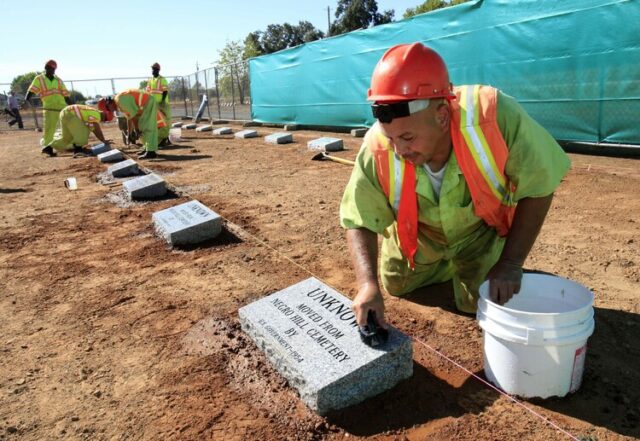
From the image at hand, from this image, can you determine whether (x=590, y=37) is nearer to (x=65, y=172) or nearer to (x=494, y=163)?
(x=494, y=163)

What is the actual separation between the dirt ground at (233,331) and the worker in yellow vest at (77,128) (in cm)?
543

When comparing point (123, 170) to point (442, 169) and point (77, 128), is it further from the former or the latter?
point (442, 169)

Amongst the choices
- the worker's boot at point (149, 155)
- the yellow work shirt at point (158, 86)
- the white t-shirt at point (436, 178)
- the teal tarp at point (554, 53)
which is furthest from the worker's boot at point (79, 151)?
the white t-shirt at point (436, 178)

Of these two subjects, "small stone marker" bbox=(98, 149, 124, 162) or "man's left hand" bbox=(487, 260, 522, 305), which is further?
"small stone marker" bbox=(98, 149, 124, 162)

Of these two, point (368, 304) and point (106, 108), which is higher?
point (106, 108)

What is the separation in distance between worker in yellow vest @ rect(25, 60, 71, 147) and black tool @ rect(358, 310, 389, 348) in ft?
36.7

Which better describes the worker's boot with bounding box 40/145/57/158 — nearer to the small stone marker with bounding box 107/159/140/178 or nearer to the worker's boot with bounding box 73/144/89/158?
the worker's boot with bounding box 73/144/89/158

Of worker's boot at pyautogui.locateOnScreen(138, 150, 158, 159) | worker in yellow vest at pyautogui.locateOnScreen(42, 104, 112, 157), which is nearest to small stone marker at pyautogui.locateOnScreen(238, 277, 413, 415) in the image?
worker's boot at pyautogui.locateOnScreen(138, 150, 158, 159)

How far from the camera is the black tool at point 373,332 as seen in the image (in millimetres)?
2119

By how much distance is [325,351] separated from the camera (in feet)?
7.16

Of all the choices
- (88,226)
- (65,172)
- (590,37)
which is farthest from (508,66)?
(65,172)

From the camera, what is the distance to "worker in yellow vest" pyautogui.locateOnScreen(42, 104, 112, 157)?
10.6 metres

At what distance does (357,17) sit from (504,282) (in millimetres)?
48994

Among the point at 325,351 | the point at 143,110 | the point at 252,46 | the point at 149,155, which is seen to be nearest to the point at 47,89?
the point at 143,110
